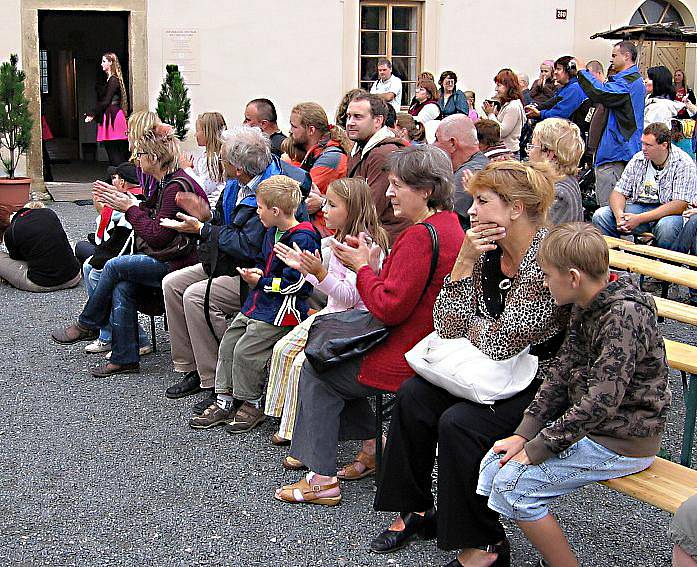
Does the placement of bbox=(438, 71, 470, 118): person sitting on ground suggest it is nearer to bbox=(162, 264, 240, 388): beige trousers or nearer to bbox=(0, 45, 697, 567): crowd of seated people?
bbox=(0, 45, 697, 567): crowd of seated people

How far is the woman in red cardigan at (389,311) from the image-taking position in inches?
148

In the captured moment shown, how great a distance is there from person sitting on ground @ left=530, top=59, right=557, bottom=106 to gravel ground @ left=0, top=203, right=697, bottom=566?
8.68m

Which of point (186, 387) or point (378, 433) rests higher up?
point (378, 433)

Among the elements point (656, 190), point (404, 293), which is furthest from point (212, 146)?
point (656, 190)

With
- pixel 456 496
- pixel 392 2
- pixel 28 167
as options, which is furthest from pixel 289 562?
pixel 392 2

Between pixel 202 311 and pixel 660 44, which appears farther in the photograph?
pixel 660 44

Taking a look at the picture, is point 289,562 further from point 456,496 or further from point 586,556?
point 586,556

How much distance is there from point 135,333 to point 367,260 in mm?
2315

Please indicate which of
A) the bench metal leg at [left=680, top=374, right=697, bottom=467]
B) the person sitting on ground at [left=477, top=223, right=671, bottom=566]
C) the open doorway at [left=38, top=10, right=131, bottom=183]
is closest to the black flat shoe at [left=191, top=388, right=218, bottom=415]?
the person sitting on ground at [left=477, top=223, right=671, bottom=566]

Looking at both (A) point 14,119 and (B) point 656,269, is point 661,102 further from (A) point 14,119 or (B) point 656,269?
(A) point 14,119

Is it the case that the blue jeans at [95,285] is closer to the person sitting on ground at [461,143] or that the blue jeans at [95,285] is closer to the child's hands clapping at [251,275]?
the child's hands clapping at [251,275]

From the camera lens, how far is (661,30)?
1540 centimetres

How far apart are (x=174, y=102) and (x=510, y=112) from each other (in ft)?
17.8

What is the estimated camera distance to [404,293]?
3750 mm
